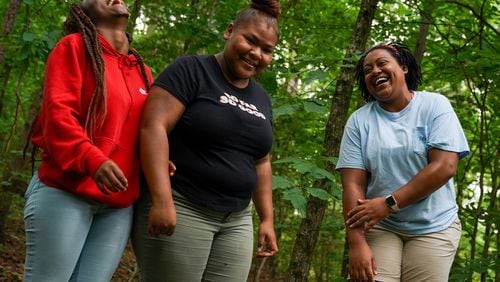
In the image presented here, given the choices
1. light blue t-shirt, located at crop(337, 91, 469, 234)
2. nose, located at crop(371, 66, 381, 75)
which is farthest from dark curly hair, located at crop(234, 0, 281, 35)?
light blue t-shirt, located at crop(337, 91, 469, 234)

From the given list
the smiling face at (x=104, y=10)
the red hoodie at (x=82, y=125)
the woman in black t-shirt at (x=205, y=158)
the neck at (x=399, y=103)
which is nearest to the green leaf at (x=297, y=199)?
the woman in black t-shirt at (x=205, y=158)

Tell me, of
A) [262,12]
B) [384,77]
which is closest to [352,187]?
[384,77]

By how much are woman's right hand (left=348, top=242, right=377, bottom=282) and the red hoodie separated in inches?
43.3

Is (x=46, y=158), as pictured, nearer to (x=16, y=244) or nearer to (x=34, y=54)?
(x=34, y=54)

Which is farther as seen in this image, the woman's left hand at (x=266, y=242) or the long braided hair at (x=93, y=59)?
the woman's left hand at (x=266, y=242)

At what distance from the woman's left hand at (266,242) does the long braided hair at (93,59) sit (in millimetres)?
935

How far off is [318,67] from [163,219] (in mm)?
2218

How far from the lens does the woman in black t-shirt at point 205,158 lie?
2.21 metres

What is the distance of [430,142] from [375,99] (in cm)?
44

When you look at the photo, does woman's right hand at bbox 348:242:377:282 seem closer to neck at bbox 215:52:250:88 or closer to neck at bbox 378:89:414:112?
neck at bbox 378:89:414:112

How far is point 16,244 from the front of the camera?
8523 mm

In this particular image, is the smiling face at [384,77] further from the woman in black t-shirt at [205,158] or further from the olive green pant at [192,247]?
the olive green pant at [192,247]

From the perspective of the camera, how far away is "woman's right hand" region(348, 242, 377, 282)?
260 cm

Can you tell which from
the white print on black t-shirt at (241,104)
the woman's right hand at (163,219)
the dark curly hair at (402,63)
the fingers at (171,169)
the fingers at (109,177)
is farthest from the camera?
the dark curly hair at (402,63)
